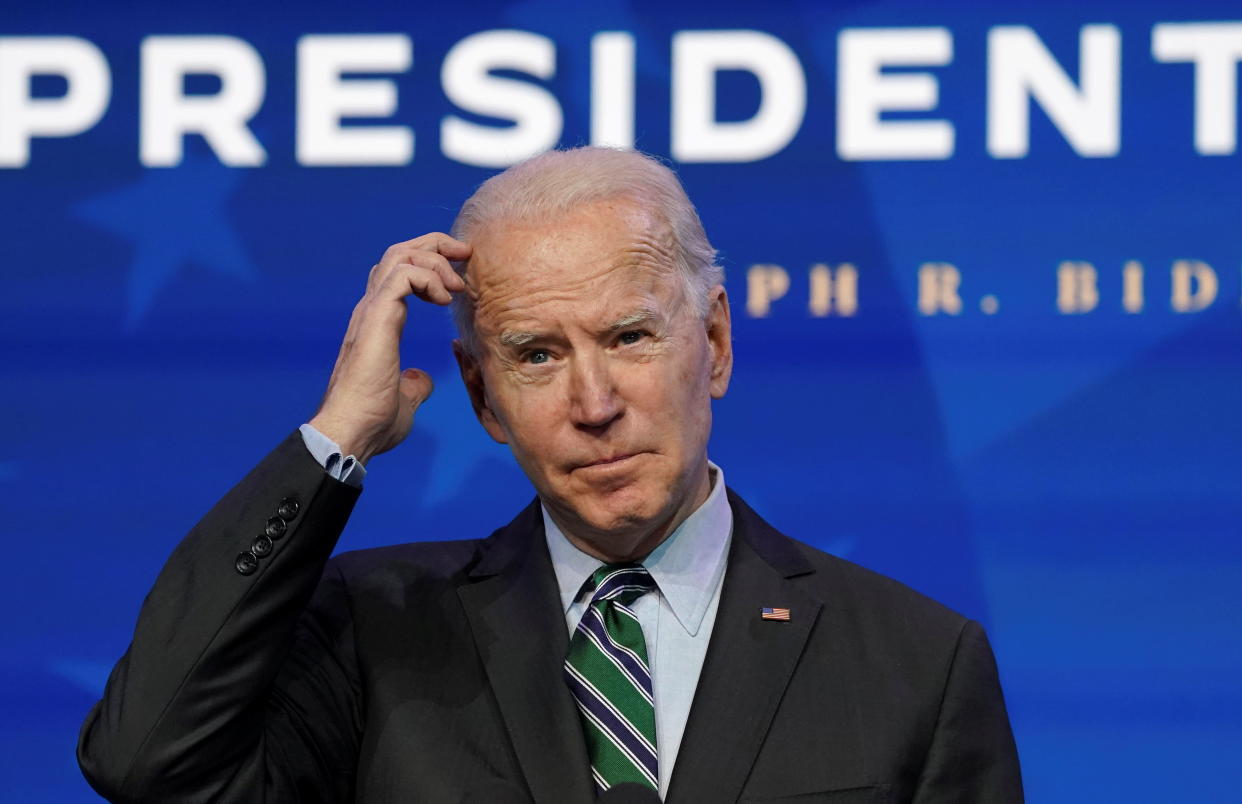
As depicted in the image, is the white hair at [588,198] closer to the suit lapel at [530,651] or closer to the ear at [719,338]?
the ear at [719,338]

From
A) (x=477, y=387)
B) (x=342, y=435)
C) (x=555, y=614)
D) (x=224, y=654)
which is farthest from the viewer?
(x=477, y=387)

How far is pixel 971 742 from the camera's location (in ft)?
6.51

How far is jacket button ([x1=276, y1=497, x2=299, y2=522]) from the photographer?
6.04 ft

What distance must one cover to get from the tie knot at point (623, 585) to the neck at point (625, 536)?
3 centimetres

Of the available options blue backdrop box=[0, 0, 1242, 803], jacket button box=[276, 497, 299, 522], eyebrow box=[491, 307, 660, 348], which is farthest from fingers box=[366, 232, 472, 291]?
blue backdrop box=[0, 0, 1242, 803]

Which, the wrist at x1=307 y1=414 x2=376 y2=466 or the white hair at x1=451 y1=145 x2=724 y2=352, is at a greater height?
the white hair at x1=451 y1=145 x2=724 y2=352

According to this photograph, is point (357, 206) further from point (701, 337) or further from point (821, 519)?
point (701, 337)

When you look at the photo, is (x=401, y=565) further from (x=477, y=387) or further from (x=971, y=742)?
(x=971, y=742)

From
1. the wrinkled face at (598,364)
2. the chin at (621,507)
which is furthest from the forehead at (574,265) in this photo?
the chin at (621,507)

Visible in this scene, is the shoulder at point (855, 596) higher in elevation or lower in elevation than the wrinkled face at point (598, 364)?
lower

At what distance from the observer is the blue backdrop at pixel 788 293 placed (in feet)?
9.93

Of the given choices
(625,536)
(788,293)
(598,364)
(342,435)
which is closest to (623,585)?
(625,536)

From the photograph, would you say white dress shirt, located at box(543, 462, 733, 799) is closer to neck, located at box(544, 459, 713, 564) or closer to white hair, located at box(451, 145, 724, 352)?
neck, located at box(544, 459, 713, 564)

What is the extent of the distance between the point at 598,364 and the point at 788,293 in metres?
1.23
